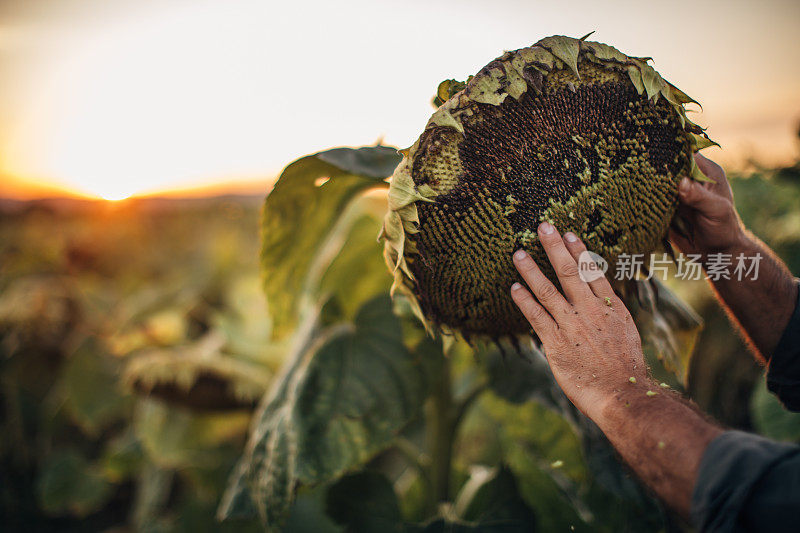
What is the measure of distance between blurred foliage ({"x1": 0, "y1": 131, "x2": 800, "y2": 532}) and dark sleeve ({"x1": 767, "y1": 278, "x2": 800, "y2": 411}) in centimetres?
19

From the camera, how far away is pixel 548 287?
0.89 metres

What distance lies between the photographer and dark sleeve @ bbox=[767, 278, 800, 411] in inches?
49.2

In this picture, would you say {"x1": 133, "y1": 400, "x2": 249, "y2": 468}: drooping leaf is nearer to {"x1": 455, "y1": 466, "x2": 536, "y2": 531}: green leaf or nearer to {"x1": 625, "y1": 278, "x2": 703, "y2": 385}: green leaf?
{"x1": 455, "y1": 466, "x2": 536, "y2": 531}: green leaf

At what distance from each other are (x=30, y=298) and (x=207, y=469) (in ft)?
5.99

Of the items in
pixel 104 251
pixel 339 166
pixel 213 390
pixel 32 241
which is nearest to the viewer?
pixel 339 166

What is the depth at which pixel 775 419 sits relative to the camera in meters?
2.08

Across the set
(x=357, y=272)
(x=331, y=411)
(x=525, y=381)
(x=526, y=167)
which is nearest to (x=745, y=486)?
(x=526, y=167)

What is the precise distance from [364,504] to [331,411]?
0.34m

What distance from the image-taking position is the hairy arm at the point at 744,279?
3.77 feet

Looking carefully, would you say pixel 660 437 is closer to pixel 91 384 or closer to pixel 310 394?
pixel 310 394

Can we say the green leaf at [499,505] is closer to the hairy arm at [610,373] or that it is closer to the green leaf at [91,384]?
the hairy arm at [610,373]

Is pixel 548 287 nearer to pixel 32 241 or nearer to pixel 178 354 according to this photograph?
pixel 178 354

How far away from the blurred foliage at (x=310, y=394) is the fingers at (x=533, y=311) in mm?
126

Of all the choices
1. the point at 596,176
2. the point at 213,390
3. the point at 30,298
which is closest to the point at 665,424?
the point at 596,176
